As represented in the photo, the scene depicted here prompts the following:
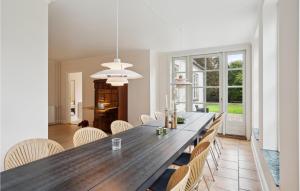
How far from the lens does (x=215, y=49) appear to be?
5445 mm

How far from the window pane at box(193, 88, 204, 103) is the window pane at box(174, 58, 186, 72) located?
2.74 feet

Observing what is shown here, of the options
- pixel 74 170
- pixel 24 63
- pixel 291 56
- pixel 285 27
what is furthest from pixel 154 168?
pixel 24 63

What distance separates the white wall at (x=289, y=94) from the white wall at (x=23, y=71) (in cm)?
284

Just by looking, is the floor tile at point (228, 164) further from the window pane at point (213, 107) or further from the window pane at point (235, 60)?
the window pane at point (235, 60)

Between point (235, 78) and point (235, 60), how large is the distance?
1.72 ft

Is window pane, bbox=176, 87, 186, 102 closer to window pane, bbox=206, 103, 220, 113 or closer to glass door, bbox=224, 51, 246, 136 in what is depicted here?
window pane, bbox=206, 103, 220, 113

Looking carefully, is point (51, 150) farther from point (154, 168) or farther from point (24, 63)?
point (24, 63)

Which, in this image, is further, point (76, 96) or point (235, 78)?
point (76, 96)

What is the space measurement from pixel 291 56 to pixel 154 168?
50.3 inches

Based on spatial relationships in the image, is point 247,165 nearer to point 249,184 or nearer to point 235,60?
point 249,184

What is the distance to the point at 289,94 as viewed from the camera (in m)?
1.33

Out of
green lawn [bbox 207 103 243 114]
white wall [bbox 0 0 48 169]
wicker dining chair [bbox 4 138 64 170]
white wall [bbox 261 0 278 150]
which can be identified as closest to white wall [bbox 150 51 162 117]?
green lawn [bbox 207 103 243 114]

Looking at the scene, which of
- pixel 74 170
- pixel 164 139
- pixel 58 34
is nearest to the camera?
pixel 74 170

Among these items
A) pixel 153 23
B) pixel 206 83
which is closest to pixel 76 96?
pixel 206 83
